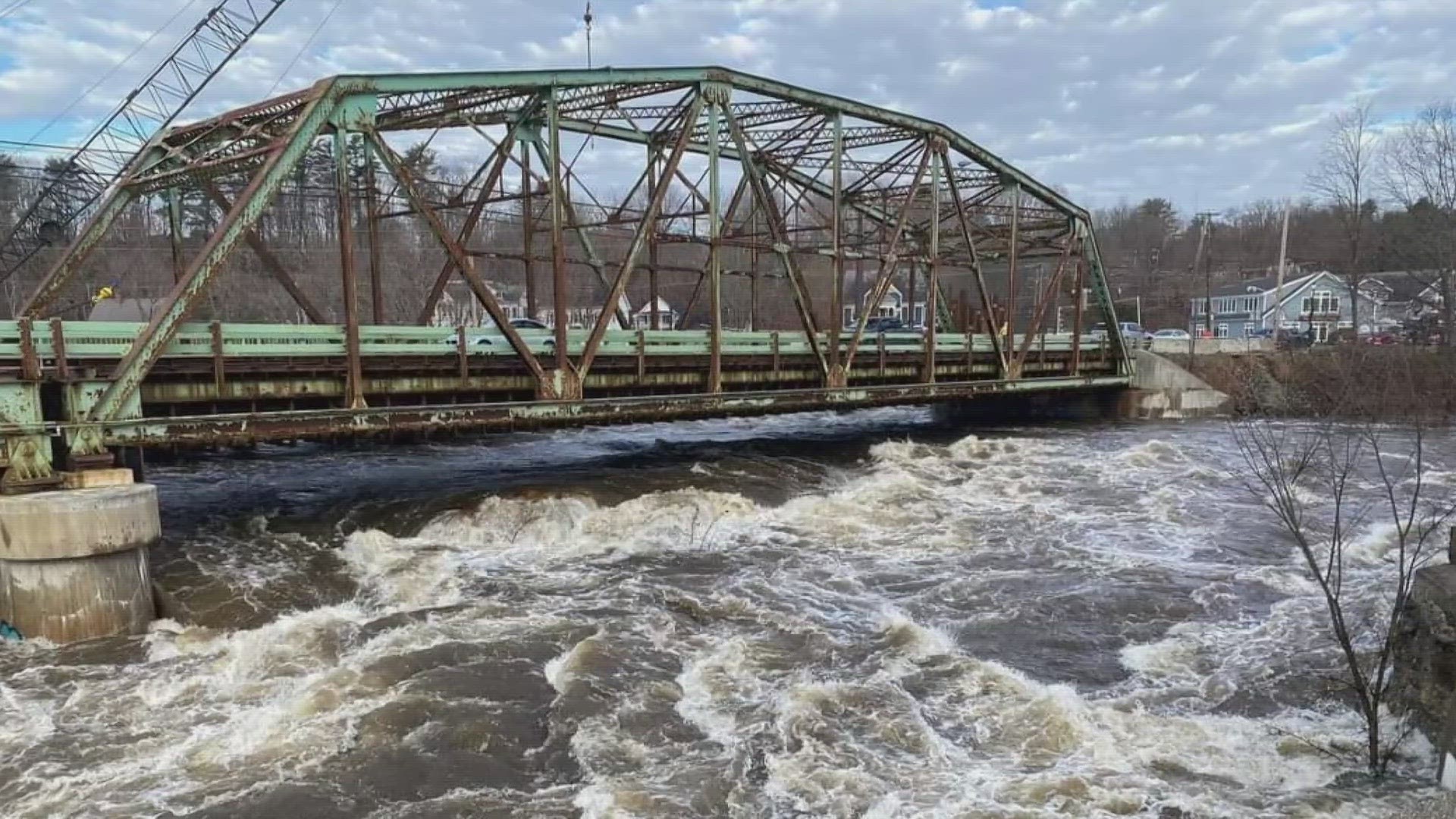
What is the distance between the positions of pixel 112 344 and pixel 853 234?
24278 millimetres

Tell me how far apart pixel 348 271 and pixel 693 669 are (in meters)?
10.2

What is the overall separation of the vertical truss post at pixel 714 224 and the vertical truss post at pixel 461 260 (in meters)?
4.70

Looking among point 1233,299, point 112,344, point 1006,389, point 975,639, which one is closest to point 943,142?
point 1006,389

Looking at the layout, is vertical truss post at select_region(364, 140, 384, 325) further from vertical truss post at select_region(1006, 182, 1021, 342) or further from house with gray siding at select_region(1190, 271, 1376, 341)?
house with gray siding at select_region(1190, 271, 1376, 341)

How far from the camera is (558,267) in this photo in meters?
18.0

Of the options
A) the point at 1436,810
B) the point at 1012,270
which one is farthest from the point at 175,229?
the point at 1012,270

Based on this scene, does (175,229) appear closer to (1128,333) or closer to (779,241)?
(779,241)

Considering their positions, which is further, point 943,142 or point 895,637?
point 943,142

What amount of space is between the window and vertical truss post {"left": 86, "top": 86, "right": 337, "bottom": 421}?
86418 mm

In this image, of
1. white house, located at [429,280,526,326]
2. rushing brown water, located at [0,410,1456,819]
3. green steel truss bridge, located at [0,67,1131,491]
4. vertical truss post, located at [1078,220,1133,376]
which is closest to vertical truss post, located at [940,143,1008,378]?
green steel truss bridge, located at [0,67,1131,491]

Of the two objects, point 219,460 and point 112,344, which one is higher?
point 112,344

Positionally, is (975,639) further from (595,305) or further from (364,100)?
(595,305)

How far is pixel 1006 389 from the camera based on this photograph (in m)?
32.3

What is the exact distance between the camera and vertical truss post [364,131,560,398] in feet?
51.0
